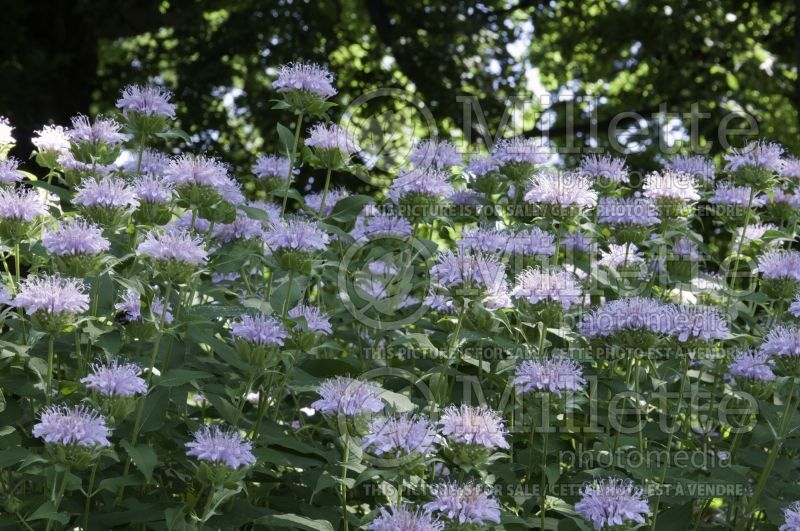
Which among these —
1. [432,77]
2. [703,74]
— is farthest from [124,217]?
[703,74]

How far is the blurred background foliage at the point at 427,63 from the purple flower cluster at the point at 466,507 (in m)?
6.30

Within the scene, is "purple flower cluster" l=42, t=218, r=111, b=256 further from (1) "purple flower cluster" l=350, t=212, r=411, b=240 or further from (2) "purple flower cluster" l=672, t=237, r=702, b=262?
(2) "purple flower cluster" l=672, t=237, r=702, b=262

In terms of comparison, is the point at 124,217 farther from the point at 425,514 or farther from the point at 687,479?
the point at 687,479

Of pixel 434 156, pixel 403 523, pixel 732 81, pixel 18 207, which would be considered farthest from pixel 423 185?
pixel 732 81

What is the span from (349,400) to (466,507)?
43 cm

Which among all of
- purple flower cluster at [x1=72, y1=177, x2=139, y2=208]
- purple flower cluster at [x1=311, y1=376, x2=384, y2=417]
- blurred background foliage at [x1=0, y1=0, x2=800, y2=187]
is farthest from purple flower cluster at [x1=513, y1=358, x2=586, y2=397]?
blurred background foliage at [x1=0, y1=0, x2=800, y2=187]

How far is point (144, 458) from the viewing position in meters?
2.77

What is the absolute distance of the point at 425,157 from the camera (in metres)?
3.99

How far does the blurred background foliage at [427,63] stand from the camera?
A: 944 centimetres

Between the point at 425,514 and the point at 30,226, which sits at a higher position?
the point at 30,226

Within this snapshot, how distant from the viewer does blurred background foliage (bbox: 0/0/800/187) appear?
9.44 meters

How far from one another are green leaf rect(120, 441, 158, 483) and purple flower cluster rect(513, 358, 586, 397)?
1.03 meters

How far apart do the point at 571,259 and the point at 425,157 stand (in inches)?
26.3

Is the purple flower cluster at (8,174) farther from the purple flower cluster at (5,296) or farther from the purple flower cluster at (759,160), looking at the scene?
the purple flower cluster at (759,160)
